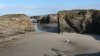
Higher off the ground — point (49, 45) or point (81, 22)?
point (81, 22)

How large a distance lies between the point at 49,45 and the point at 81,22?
855 cm

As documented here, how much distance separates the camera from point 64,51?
25.5 meters

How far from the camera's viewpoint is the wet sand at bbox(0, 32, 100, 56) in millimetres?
25900

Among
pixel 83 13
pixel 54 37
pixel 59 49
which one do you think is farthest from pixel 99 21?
pixel 59 49

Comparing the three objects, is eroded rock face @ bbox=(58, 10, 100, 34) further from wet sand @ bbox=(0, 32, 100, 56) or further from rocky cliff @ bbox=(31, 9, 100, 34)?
wet sand @ bbox=(0, 32, 100, 56)

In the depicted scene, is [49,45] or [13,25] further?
[13,25]

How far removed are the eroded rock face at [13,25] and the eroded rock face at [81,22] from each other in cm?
487

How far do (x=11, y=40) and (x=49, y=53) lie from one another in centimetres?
922

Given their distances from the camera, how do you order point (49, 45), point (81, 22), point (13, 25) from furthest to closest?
point (81, 22)
point (13, 25)
point (49, 45)

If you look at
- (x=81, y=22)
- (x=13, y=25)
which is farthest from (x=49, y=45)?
(x=81, y=22)

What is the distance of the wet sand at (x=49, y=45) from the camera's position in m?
25.9

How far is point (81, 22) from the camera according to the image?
35906 millimetres

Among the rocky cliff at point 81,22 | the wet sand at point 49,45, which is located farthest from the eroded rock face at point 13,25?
the rocky cliff at point 81,22

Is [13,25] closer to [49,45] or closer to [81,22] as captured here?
[49,45]
